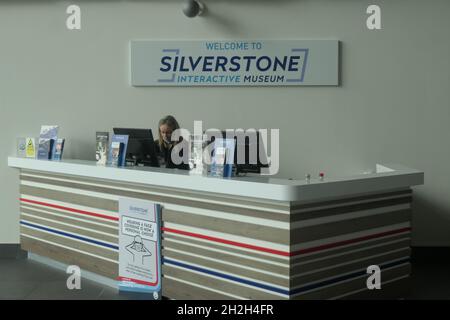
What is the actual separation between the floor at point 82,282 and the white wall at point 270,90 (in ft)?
0.83

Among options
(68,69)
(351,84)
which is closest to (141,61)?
(68,69)

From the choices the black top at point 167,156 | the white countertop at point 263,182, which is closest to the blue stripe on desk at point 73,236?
the white countertop at point 263,182

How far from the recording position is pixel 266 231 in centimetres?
388

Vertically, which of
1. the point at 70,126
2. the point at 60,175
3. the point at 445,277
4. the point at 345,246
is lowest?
the point at 445,277

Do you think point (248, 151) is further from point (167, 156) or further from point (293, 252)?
point (167, 156)

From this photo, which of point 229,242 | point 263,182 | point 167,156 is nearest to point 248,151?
point 263,182

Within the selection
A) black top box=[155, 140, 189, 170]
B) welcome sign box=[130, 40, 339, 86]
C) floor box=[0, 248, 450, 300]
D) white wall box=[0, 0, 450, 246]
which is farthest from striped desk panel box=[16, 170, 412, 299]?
welcome sign box=[130, 40, 339, 86]

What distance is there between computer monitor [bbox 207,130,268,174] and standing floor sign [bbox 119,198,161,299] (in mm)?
825

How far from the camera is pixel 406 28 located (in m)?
6.14

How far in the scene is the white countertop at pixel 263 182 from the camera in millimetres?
3752

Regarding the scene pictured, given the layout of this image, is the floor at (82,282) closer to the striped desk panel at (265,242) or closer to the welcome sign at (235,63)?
the striped desk panel at (265,242)

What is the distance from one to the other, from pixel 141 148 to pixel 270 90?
191cm

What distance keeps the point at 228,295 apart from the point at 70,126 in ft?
11.2
